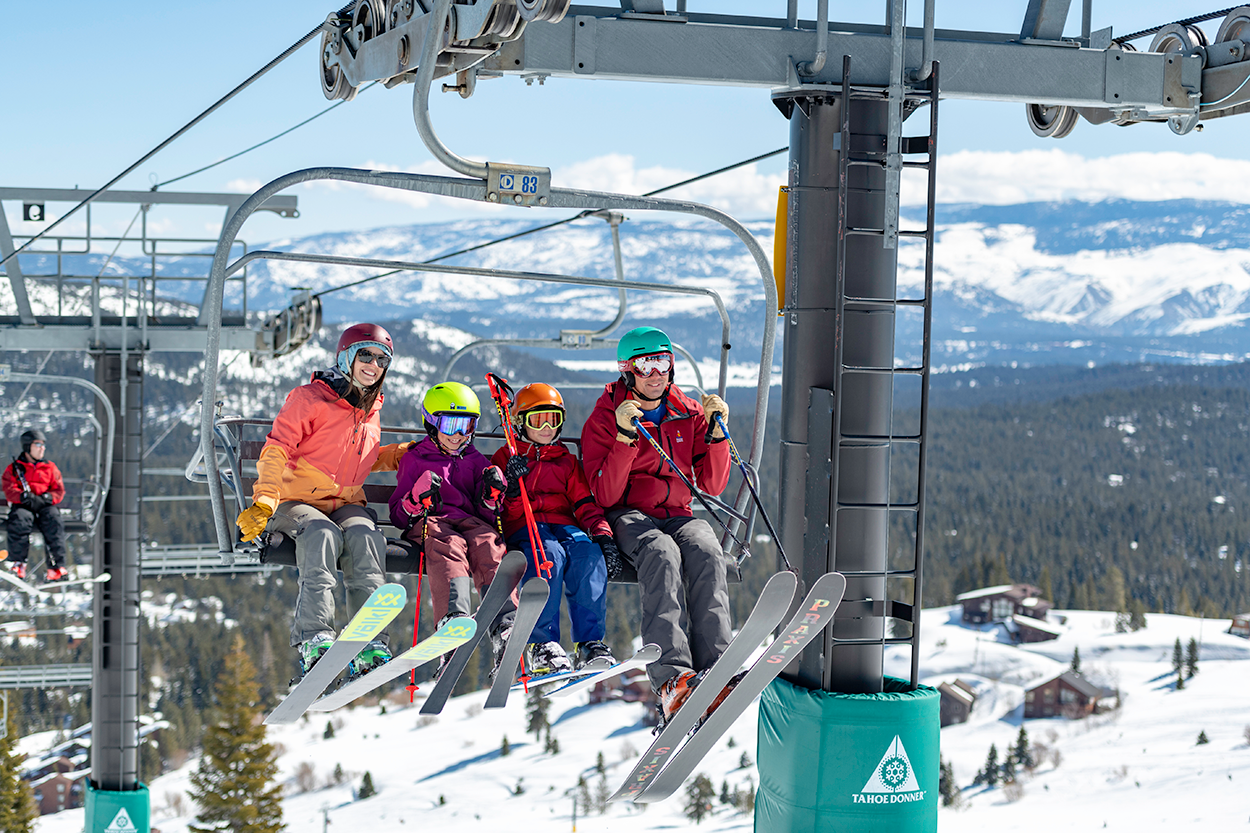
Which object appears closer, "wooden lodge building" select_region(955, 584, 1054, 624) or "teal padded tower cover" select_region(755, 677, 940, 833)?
"teal padded tower cover" select_region(755, 677, 940, 833)

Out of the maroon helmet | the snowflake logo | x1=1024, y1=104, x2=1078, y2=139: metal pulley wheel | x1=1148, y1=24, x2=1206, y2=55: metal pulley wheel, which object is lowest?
the snowflake logo

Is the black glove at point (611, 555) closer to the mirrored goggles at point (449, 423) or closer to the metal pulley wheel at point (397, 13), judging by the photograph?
the mirrored goggles at point (449, 423)

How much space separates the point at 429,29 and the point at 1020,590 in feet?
436

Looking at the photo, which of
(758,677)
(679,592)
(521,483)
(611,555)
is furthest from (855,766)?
(521,483)

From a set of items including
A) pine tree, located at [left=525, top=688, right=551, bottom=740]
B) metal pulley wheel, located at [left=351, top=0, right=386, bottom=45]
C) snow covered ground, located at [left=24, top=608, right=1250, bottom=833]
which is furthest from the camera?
pine tree, located at [left=525, top=688, right=551, bottom=740]

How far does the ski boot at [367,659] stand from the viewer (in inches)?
203

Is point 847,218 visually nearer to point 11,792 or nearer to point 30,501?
point 30,501

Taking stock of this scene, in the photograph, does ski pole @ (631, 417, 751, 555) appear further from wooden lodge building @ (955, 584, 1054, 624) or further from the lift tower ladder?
wooden lodge building @ (955, 584, 1054, 624)

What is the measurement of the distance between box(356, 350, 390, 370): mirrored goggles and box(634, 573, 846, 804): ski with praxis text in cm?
202

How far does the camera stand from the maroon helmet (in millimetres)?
5586

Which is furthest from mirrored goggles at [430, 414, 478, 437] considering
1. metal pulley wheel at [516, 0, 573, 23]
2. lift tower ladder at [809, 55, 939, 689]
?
metal pulley wheel at [516, 0, 573, 23]

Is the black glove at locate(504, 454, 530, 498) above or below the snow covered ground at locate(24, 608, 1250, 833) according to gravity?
above

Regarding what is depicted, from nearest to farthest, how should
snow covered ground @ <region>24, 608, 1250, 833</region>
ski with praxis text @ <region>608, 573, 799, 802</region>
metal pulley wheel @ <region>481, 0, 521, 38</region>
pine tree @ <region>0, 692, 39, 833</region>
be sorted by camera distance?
metal pulley wheel @ <region>481, 0, 521, 38</region> → ski with praxis text @ <region>608, 573, 799, 802</region> → pine tree @ <region>0, 692, 39, 833</region> → snow covered ground @ <region>24, 608, 1250, 833</region>

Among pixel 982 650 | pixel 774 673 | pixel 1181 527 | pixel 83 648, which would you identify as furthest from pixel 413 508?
pixel 1181 527
